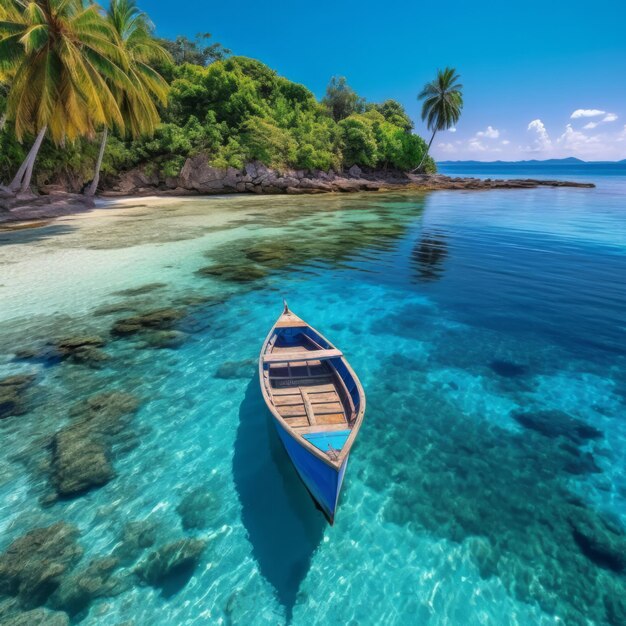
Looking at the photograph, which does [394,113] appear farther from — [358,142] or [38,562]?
[38,562]

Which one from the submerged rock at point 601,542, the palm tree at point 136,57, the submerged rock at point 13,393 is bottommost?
the submerged rock at point 13,393

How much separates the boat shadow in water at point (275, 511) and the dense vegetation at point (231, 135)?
35018mm

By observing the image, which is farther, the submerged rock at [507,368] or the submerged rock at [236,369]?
the submerged rock at [507,368]

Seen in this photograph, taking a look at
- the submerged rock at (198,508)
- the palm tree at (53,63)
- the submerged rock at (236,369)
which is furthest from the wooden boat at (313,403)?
A: the palm tree at (53,63)

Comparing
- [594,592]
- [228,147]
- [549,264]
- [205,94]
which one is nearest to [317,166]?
[228,147]

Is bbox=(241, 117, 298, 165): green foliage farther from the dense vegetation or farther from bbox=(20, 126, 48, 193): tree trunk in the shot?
bbox=(20, 126, 48, 193): tree trunk

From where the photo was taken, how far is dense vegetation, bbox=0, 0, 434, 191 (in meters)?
35.7

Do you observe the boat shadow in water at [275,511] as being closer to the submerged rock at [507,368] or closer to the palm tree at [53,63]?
the submerged rock at [507,368]

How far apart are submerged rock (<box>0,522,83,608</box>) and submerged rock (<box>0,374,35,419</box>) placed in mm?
3481

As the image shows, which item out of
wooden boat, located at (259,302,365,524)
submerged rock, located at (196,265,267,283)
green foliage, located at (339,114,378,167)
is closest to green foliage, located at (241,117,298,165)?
green foliage, located at (339,114,378,167)

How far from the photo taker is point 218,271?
53.9 feet

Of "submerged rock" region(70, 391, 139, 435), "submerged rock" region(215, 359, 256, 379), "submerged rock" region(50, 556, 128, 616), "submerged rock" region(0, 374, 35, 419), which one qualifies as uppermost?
"submerged rock" region(50, 556, 128, 616)

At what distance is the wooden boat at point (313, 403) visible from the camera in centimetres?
440

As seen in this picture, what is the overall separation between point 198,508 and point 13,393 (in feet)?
18.8
